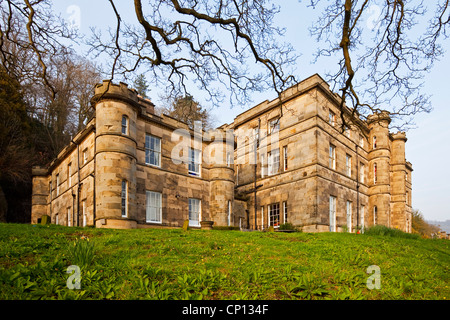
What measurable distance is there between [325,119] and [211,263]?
20687 millimetres

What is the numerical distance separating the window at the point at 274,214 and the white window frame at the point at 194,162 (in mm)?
7003

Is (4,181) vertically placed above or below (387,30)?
below

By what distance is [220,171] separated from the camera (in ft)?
79.5

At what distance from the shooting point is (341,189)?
25938 millimetres

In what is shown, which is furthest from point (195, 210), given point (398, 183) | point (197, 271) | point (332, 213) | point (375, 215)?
point (398, 183)

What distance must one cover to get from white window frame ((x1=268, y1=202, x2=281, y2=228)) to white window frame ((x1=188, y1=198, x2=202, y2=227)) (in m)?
6.35

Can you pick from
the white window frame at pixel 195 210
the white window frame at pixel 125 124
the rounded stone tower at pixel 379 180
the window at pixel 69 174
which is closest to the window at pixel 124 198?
the white window frame at pixel 125 124

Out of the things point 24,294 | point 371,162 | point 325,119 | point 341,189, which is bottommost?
point 24,294

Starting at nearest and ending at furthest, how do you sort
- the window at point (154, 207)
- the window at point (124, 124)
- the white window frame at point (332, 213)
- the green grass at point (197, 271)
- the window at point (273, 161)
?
the green grass at point (197, 271)
the window at point (124, 124)
the window at point (154, 207)
the white window frame at point (332, 213)
the window at point (273, 161)

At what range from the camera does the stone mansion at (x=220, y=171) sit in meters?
18.8

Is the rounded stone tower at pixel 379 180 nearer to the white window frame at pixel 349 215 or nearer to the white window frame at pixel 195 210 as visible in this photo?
the white window frame at pixel 349 215

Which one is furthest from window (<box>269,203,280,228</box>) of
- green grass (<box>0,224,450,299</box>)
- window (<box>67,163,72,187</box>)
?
window (<box>67,163,72,187</box>)
